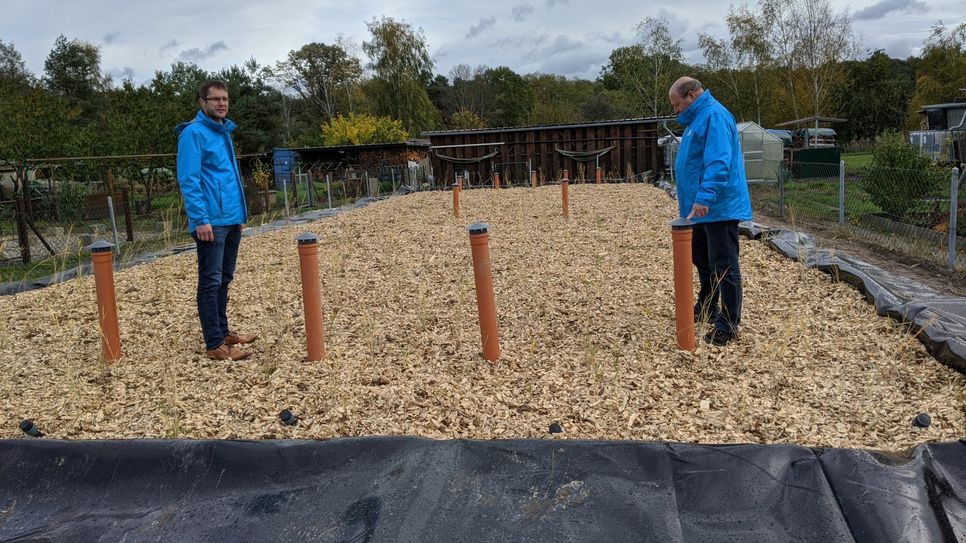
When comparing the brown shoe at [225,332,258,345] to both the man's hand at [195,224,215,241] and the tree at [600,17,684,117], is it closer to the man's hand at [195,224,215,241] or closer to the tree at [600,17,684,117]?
A: the man's hand at [195,224,215,241]

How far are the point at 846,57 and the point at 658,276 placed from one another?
3681 cm

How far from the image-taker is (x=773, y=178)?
79.2 ft

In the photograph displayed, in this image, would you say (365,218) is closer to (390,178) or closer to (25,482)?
(25,482)

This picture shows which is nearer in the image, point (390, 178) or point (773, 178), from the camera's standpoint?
point (773, 178)

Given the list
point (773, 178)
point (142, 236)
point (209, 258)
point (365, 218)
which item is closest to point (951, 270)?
point (209, 258)

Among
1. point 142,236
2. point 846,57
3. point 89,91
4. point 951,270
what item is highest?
point 89,91

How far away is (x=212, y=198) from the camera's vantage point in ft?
14.9

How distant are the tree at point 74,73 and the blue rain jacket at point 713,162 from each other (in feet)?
169

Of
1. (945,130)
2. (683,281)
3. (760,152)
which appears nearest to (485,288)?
(683,281)

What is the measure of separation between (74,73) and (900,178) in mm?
52928

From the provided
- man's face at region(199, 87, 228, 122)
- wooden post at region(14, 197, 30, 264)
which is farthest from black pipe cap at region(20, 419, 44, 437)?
wooden post at region(14, 197, 30, 264)

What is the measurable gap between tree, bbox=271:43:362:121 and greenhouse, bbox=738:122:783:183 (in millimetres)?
35476

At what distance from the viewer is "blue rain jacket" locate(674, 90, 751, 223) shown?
14.4 feet

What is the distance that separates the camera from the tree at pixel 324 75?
5394cm
